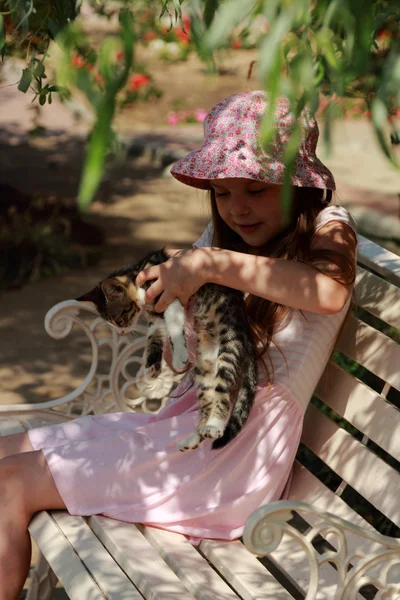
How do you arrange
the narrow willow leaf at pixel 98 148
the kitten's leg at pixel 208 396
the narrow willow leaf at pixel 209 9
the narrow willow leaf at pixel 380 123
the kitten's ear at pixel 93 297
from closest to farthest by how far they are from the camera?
1. the narrow willow leaf at pixel 98 148
2. the narrow willow leaf at pixel 380 123
3. the narrow willow leaf at pixel 209 9
4. the kitten's leg at pixel 208 396
5. the kitten's ear at pixel 93 297

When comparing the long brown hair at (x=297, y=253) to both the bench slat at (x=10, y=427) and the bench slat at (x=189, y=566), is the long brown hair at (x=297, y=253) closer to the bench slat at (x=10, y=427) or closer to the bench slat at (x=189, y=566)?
the bench slat at (x=189, y=566)

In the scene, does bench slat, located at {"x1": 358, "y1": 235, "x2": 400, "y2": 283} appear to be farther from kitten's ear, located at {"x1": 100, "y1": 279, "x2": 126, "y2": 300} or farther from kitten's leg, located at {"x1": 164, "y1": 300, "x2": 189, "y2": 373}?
kitten's ear, located at {"x1": 100, "y1": 279, "x2": 126, "y2": 300}

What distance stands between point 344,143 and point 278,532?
26.6 feet

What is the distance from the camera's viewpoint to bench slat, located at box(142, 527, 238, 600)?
2162 millimetres

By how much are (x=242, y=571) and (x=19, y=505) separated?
25.8 inches

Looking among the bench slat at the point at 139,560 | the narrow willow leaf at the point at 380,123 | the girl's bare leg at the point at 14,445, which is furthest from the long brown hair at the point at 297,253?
the narrow willow leaf at the point at 380,123

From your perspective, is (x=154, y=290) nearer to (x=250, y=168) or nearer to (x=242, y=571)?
(x=250, y=168)

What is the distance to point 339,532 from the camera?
192cm

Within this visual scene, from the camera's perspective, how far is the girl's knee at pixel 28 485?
7.70ft

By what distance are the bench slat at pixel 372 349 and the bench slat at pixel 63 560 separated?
1.03m

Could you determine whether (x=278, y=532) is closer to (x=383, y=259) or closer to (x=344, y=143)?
(x=383, y=259)

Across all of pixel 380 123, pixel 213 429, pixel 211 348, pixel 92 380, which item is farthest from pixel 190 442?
pixel 380 123

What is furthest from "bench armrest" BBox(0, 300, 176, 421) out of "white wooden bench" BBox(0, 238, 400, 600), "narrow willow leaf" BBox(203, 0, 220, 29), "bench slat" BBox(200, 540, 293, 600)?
"narrow willow leaf" BBox(203, 0, 220, 29)

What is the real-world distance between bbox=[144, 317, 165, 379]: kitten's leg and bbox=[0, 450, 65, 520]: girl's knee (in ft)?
1.46
